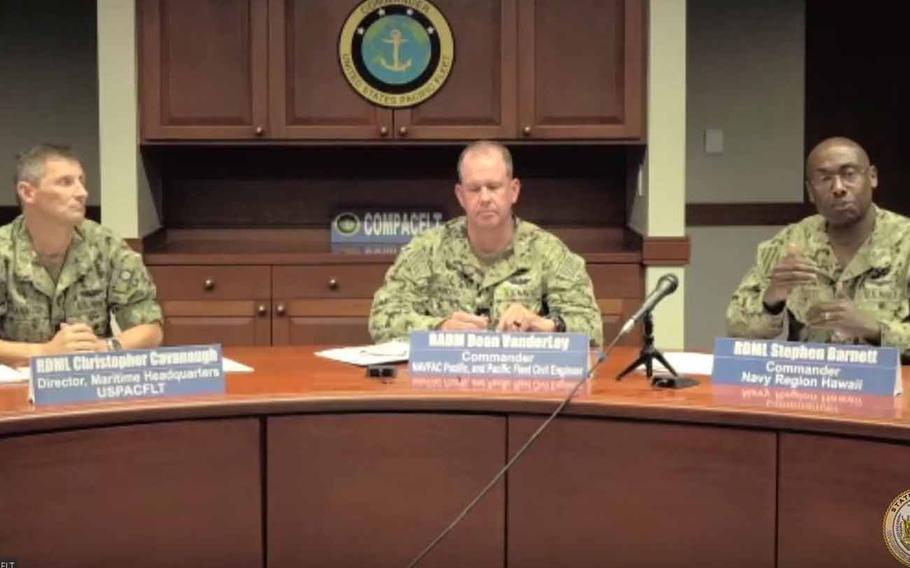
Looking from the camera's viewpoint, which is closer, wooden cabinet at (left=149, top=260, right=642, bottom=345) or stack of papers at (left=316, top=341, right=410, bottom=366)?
stack of papers at (left=316, top=341, right=410, bottom=366)

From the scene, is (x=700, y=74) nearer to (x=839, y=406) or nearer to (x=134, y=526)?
(x=839, y=406)

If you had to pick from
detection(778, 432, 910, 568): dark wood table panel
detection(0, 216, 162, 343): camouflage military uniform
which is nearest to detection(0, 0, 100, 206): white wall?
detection(0, 216, 162, 343): camouflage military uniform

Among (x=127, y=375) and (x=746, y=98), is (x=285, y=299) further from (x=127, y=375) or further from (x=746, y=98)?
(x=746, y=98)

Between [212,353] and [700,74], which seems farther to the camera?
[700,74]

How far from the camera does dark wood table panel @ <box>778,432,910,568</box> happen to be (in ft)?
6.14

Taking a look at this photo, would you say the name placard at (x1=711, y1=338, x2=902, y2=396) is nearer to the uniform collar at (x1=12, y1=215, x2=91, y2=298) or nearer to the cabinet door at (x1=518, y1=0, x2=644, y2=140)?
the uniform collar at (x1=12, y1=215, x2=91, y2=298)

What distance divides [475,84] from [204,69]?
91 centimetres

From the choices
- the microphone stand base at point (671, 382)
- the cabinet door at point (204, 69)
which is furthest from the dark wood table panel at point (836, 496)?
the cabinet door at point (204, 69)

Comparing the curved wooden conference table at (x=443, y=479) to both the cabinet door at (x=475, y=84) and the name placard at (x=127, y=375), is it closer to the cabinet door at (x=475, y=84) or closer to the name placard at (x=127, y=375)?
the name placard at (x=127, y=375)

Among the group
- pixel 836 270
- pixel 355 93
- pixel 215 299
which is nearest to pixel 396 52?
pixel 355 93

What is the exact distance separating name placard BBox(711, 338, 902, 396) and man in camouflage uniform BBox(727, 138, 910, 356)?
0.38 meters

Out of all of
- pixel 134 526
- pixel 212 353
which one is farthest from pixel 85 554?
pixel 212 353

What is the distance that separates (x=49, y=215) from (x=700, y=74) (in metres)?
3.39

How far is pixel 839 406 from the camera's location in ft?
6.45
